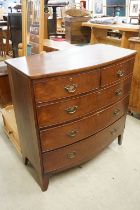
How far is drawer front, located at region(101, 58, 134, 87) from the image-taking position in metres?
1.46

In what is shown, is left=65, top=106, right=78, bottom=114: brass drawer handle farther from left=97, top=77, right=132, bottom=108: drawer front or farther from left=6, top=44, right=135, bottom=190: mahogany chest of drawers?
left=97, top=77, right=132, bottom=108: drawer front

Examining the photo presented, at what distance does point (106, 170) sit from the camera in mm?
1792

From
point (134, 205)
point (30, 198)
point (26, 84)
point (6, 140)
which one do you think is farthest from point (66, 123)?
point (6, 140)

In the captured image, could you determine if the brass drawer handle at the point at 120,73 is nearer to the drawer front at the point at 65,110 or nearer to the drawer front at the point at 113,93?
the drawer front at the point at 113,93

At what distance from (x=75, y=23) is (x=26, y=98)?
1988mm

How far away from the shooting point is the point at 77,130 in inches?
58.2

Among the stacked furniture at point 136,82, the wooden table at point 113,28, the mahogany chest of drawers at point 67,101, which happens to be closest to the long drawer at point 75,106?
the mahogany chest of drawers at point 67,101

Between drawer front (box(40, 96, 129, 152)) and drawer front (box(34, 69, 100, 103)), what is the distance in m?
0.22

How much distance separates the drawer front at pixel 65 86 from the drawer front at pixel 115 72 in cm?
6

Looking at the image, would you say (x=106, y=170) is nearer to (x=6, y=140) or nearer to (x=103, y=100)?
(x=103, y=100)

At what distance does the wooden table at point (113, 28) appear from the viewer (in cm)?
242

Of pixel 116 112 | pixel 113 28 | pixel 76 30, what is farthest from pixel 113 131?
pixel 76 30

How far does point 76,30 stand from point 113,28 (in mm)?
633

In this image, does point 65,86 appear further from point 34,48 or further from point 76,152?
point 34,48
